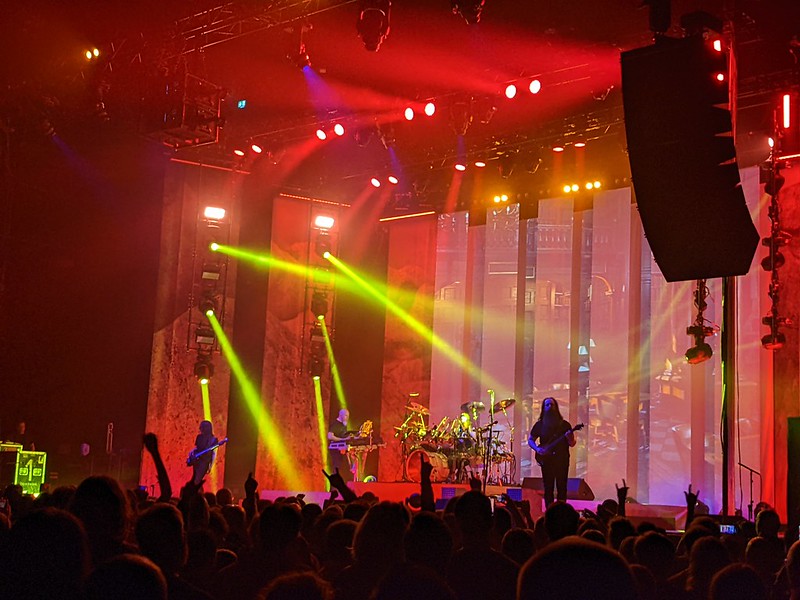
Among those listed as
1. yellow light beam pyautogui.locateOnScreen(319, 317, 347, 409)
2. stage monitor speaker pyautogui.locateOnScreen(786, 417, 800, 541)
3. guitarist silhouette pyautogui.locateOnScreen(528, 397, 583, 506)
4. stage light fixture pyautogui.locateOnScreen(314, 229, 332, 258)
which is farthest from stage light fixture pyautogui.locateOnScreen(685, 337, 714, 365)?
stage light fixture pyautogui.locateOnScreen(314, 229, 332, 258)

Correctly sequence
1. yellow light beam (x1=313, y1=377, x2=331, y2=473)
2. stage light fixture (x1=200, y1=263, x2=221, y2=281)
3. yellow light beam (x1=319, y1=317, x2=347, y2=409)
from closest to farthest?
stage light fixture (x1=200, y1=263, x2=221, y2=281) → yellow light beam (x1=313, y1=377, x2=331, y2=473) → yellow light beam (x1=319, y1=317, x2=347, y2=409)

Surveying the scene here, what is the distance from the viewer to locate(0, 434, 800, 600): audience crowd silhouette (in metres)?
1.78

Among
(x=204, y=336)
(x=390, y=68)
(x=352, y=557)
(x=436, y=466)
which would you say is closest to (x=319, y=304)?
(x=204, y=336)

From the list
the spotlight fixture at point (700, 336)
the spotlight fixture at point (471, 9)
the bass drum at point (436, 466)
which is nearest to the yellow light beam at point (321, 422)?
the bass drum at point (436, 466)

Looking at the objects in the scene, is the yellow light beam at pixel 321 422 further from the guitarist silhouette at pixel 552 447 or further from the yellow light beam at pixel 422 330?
the guitarist silhouette at pixel 552 447

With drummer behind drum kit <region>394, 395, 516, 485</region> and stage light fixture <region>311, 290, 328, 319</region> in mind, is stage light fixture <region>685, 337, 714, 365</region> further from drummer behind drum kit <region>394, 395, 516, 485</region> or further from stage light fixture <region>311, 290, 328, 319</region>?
stage light fixture <region>311, 290, 328, 319</region>

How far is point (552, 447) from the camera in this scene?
34.6 ft

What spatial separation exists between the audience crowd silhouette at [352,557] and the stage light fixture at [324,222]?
41.6 ft

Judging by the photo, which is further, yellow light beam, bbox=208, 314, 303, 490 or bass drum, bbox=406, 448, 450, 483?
yellow light beam, bbox=208, 314, 303, 490

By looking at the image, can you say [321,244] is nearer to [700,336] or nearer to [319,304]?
[319,304]

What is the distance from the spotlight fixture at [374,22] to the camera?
9.41m

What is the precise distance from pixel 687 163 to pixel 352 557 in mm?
2304

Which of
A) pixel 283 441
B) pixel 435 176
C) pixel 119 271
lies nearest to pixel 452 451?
pixel 283 441

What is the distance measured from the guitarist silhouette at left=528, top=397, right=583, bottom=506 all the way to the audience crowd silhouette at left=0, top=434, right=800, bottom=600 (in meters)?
5.66
